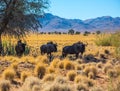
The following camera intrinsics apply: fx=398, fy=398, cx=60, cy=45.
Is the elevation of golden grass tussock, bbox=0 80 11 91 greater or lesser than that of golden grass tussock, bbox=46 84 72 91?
lesser

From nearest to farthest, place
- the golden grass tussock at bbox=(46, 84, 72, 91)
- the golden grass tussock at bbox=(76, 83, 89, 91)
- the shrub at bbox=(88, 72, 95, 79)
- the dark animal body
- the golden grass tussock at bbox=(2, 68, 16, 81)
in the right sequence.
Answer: the golden grass tussock at bbox=(46, 84, 72, 91)
the golden grass tussock at bbox=(76, 83, 89, 91)
the golden grass tussock at bbox=(2, 68, 16, 81)
the shrub at bbox=(88, 72, 95, 79)
the dark animal body

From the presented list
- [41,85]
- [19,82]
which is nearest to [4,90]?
[41,85]

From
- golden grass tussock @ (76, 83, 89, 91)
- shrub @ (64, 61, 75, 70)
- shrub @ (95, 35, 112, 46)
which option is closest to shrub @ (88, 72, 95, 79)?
shrub @ (64, 61, 75, 70)

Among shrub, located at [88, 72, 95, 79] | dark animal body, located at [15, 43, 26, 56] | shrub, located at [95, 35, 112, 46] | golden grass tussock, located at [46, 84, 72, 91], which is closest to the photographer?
golden grass tussock, located at [46, 84, 72, 91]

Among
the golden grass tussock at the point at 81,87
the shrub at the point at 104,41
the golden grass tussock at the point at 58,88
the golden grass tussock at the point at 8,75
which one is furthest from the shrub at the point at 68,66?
the shrub at the point at 104,41

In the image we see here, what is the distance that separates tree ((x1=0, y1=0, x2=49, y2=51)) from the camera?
36625 millimetres

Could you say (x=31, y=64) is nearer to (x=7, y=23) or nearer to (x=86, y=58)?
(x=86, y=58)

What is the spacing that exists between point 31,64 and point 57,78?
28.3 ft

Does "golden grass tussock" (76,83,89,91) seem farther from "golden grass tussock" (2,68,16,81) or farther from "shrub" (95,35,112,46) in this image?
"shrub" (95,35,112,46)

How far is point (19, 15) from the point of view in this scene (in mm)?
37094

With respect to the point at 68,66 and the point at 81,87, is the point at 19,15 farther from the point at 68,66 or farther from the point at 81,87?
the point at 81,87

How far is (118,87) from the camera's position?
12883 mm

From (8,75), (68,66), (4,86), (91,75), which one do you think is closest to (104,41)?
(68,66)

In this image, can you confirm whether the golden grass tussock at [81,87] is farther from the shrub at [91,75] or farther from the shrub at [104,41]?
the shrub at [104,41]
